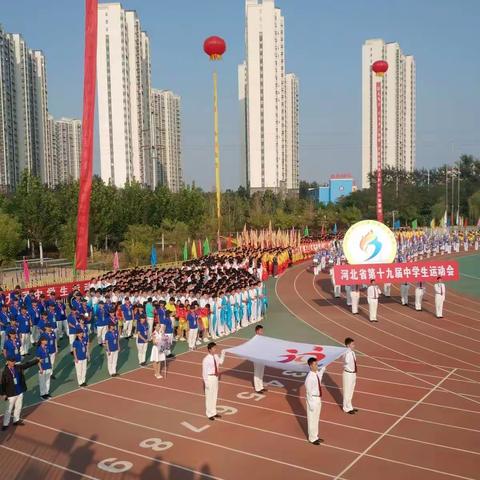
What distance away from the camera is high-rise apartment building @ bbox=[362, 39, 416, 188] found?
94.7 meters

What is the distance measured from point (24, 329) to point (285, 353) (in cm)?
696

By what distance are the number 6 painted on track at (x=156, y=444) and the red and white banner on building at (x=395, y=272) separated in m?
9.99

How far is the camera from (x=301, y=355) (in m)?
9.45

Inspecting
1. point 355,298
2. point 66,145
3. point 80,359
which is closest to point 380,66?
point 355,298

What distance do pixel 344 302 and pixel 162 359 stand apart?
403 inches

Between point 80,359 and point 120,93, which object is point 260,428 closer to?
point 80,359

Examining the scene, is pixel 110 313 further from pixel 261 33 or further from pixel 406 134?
pixel 406 134

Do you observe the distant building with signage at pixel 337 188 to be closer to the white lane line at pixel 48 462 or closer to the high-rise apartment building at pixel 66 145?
the high-rise apartment building at pixel 66 145

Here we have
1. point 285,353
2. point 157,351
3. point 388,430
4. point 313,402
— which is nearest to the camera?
point 313,402

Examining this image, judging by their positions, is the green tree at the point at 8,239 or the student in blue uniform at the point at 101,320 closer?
the student in blue uniform at the point at 101,320

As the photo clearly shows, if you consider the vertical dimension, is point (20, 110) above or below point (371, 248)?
above

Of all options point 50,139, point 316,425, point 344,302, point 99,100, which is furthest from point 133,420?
point 50,139

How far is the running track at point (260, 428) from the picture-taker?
704cm

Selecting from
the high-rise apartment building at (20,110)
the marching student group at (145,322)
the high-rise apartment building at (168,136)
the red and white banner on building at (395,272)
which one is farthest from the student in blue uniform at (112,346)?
the high-rise apartment building at (168,136)
